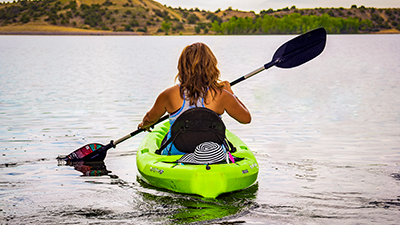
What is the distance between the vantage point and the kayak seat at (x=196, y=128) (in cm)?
507

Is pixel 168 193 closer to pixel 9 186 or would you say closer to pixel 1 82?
pixel 9 186

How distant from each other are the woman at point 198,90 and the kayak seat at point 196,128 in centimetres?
10

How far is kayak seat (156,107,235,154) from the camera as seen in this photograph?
5.07 m

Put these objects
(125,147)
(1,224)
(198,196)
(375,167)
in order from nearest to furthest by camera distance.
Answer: (1,224)
(198,196)
(375,167)
(125,147)

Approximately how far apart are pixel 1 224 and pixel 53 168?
2324mm

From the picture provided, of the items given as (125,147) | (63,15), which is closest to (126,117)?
(125,147)

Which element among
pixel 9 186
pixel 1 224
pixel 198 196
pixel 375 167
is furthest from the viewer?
pixel 375 167

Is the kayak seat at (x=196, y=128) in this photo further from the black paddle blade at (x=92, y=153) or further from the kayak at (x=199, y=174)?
the black paddle blade at (x=92, y=153)

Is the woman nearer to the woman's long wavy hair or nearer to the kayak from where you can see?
the woman's long wavy hair

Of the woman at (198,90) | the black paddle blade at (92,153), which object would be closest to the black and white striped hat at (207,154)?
the woman at (198,90)

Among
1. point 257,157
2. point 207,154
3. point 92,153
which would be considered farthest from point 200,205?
point 92,153

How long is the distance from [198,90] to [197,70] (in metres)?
0.20

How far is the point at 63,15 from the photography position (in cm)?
16025

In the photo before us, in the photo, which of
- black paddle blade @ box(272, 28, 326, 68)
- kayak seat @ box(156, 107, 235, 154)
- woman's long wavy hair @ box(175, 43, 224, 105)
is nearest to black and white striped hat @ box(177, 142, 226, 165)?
kayak seat @ box(156, 107, 235, 154)
